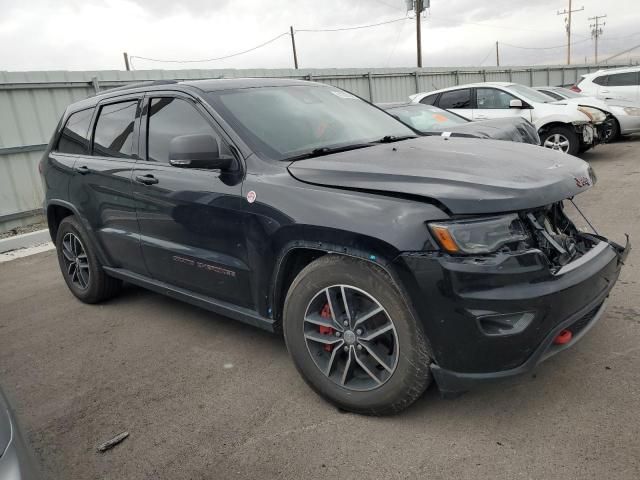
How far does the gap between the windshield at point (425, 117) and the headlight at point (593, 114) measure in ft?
10.1

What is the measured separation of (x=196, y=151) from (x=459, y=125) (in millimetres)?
5318

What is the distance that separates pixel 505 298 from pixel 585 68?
31.2 metres

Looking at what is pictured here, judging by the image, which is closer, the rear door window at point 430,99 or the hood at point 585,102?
the hood at point 585,102

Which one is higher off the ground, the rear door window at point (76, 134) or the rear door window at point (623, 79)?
the rear door window at point (76, 134)

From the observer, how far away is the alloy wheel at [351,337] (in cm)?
255

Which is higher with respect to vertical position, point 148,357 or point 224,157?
point 224,157

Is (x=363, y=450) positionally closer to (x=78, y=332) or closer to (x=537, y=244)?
(x=537, y=244)

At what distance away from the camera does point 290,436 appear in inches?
103

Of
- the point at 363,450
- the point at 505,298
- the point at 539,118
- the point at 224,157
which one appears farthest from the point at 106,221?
the point at 539,118

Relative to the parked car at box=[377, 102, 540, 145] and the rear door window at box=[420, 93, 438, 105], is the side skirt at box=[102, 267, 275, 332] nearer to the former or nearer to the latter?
the parked car at box=[377, 102, 540, 145]

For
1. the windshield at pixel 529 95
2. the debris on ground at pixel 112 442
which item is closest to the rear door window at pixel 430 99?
the windshield at pixel 529 95

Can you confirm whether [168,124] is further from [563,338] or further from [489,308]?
[563,338]

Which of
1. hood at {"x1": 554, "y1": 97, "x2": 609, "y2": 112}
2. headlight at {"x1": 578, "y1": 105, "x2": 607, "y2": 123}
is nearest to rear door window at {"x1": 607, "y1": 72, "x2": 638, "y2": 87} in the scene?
hood at {"x1": 554, "y1": 97, "x2": 609, "y2": 112}

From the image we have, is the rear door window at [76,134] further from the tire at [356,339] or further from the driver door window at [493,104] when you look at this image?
the driver door window at [493,104]
